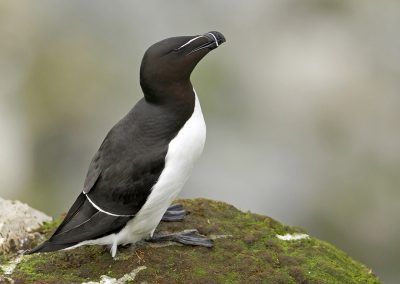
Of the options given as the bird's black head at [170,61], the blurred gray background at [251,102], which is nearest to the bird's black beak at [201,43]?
the bird's black head at [170,61]

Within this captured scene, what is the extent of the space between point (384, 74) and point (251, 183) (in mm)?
3313

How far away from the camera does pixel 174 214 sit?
20.8ft

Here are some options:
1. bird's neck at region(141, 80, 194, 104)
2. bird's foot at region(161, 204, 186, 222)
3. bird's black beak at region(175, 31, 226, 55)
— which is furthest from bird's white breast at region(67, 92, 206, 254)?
bird's foot at region(161, 204, 186, 222)

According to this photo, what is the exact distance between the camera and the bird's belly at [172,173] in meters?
5.27

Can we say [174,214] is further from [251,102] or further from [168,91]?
[251,102]

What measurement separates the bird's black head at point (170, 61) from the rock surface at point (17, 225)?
207cm

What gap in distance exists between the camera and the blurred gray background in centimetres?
1063

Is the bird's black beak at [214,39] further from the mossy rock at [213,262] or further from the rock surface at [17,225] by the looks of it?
the rock surface at [17,225]

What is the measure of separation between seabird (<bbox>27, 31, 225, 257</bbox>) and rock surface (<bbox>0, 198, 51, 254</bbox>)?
1051mm

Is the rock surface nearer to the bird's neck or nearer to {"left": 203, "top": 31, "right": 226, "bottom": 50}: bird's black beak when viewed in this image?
the bird's neck

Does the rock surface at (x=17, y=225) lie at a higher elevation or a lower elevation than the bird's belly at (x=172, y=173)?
lower

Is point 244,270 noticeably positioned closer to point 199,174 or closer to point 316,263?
point 316,263

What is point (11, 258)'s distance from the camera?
586 cm

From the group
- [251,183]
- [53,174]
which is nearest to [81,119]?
[53,174]
